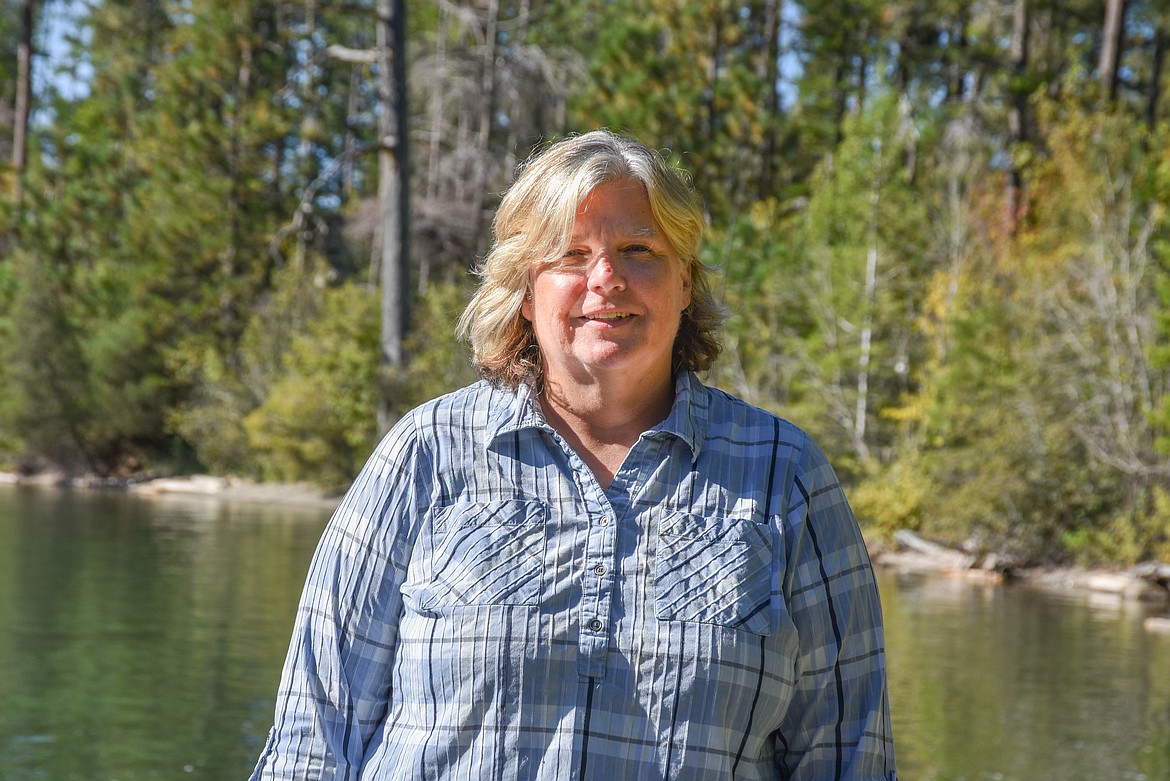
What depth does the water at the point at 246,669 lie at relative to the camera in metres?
7.16

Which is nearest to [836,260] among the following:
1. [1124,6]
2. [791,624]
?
[1124,6]

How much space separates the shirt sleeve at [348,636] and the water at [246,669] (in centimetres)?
466

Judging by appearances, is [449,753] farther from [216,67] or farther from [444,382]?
[216,67]

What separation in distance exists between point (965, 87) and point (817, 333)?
15.7 m

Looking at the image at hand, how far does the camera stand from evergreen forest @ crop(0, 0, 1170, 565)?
1889 cm

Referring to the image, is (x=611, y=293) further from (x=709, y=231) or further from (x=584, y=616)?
(x=709, y=231)

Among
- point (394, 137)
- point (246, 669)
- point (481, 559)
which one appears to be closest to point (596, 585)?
point (481, 559)

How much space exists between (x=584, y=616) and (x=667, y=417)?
391mm

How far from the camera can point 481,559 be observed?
2186 mm

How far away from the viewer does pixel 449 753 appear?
2.13 meters

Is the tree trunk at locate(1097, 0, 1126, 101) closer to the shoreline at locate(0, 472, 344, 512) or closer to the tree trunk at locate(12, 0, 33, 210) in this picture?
the shoreline at locate(0, 472, 344, 512)

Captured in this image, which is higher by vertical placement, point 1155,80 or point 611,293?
point 1155,80

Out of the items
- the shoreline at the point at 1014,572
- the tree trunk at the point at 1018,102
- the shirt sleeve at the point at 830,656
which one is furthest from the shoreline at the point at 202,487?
the shirt sleeve at the point at 830,656

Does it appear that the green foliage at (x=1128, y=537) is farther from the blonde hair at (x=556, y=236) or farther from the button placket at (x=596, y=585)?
the button placket at (x=596, y=585)
